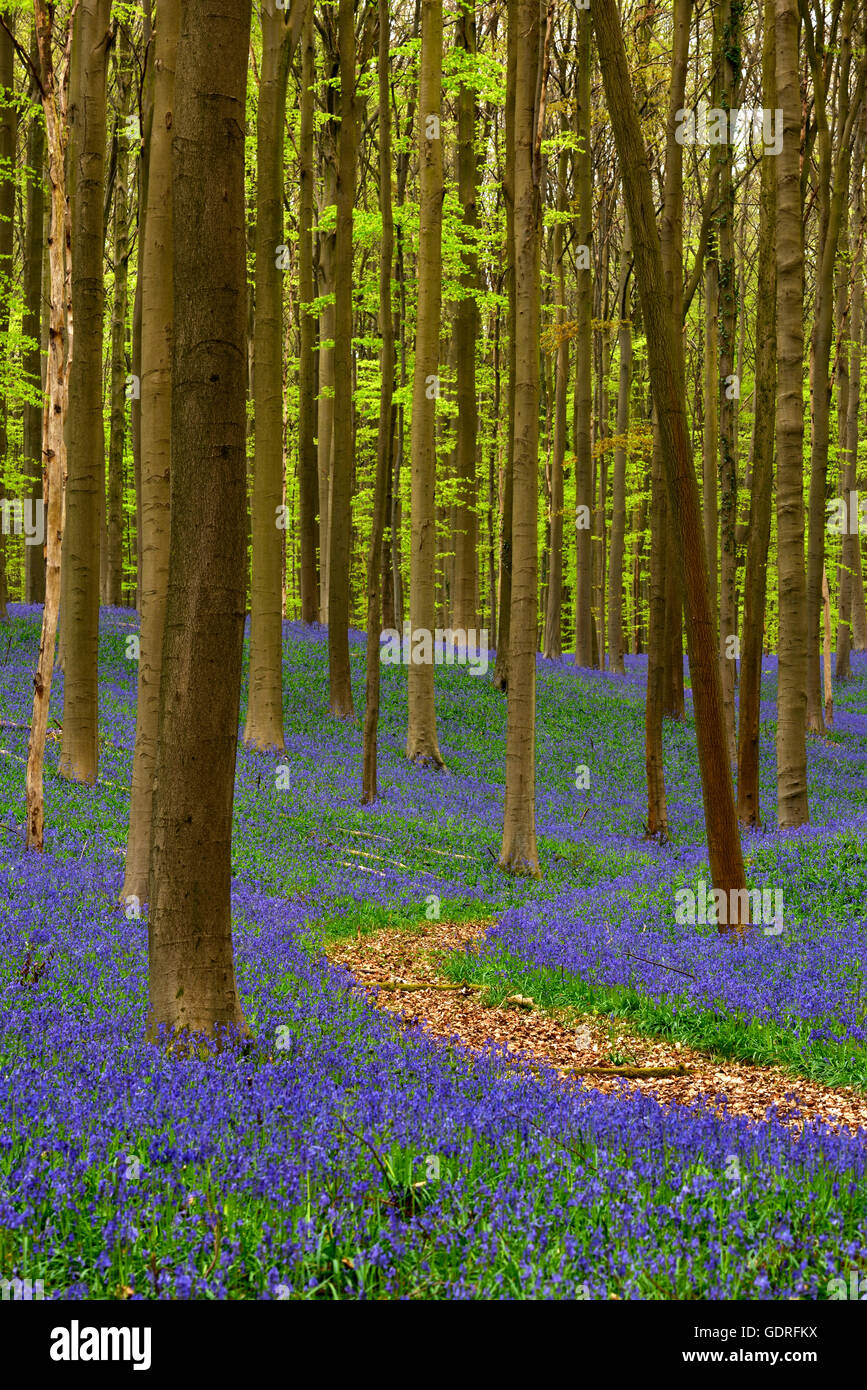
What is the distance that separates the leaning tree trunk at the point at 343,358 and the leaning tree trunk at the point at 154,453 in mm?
10957

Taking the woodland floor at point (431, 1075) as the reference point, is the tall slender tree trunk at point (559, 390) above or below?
above

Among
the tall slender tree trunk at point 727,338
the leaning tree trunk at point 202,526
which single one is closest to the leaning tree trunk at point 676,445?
the leaning tree trunk at point 202,526

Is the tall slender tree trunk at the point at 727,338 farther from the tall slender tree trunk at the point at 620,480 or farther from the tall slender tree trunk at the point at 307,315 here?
the tall slender tree trunk at the point at 620,480

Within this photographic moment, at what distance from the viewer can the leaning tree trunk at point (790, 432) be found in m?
13.0

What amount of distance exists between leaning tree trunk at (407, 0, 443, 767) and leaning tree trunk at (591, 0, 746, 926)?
9088mm

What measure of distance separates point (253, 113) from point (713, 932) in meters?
24.5

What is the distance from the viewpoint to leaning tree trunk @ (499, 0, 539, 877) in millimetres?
12492

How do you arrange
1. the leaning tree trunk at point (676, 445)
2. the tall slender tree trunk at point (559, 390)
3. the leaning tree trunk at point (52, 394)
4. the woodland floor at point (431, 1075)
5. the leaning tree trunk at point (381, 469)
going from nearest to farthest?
the woodland floor at point (431, 1075)
the leaning tree trunk at point (676, 445)
the leaning tree trunk at point (52, 394)
the leaning tree trunk at point (381, 469)
the tall slender tree trunk at point (559, 390)

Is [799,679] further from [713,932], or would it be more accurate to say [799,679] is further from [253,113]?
[253,113]

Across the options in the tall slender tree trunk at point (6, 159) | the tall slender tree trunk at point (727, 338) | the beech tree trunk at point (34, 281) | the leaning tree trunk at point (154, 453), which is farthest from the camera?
the beech tree trunk at point (34, 281)

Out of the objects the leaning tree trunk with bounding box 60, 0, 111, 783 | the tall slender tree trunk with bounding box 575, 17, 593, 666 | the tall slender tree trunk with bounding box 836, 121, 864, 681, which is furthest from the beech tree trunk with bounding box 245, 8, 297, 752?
the tall slender tree trunk with bounding box 836, 121, 864, 681

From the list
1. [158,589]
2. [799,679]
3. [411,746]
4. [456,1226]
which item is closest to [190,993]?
[456,1226]

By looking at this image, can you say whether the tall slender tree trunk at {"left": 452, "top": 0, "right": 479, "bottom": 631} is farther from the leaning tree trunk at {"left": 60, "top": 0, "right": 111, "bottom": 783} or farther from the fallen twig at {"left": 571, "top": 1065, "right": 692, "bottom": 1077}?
the fallen twig at {"left": 571, "top": 1065, "right": 692, "bottom": 1077}

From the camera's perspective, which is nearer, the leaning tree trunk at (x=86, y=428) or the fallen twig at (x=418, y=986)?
the fallen twig at (x=418, y=986)
